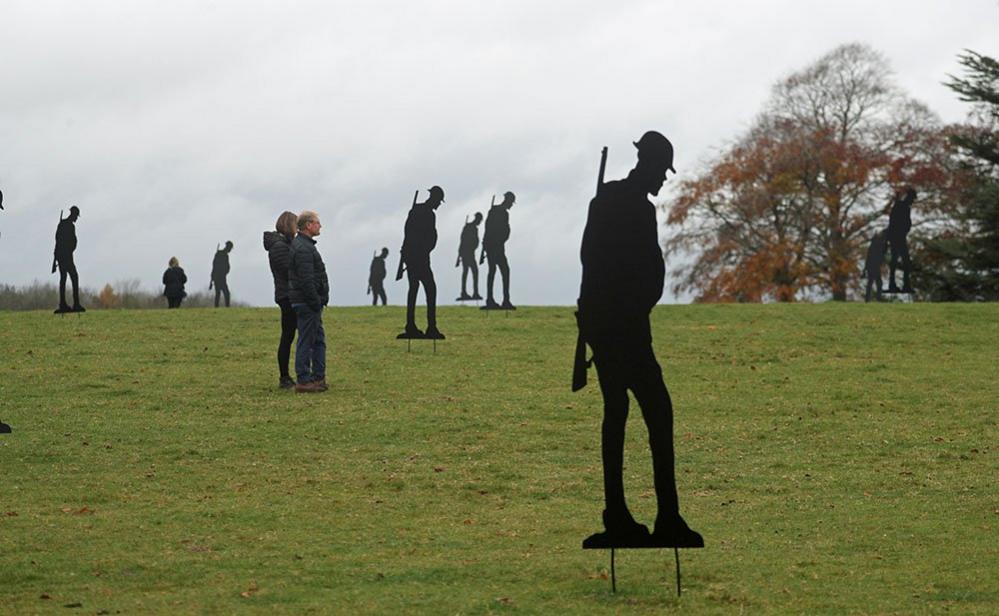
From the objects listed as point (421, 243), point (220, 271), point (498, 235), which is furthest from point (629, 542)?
point (220, 271)

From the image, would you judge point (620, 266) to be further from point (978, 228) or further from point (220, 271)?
point (978, 228)

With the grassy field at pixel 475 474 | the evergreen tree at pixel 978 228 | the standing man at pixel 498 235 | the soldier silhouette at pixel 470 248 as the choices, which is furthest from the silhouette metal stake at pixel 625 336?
the evergreen tree at pixel 978 228

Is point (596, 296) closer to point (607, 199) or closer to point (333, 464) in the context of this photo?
point (607, 199)

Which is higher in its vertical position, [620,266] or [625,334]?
[620,266]

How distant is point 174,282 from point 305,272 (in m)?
19.8

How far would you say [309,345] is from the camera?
20.3 meters

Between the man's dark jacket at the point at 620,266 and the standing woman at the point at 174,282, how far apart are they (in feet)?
97.8

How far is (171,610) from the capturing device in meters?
9.53

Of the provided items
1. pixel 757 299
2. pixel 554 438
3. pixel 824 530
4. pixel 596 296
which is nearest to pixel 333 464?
pixel 554 438

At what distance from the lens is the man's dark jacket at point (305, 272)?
19.6 metres

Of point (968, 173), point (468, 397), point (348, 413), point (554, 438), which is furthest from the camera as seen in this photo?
point (968, 173)

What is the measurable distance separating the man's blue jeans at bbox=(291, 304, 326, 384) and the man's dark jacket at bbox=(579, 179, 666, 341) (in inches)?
397

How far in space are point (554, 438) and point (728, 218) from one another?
4307cm

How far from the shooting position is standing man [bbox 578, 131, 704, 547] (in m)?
9.62
